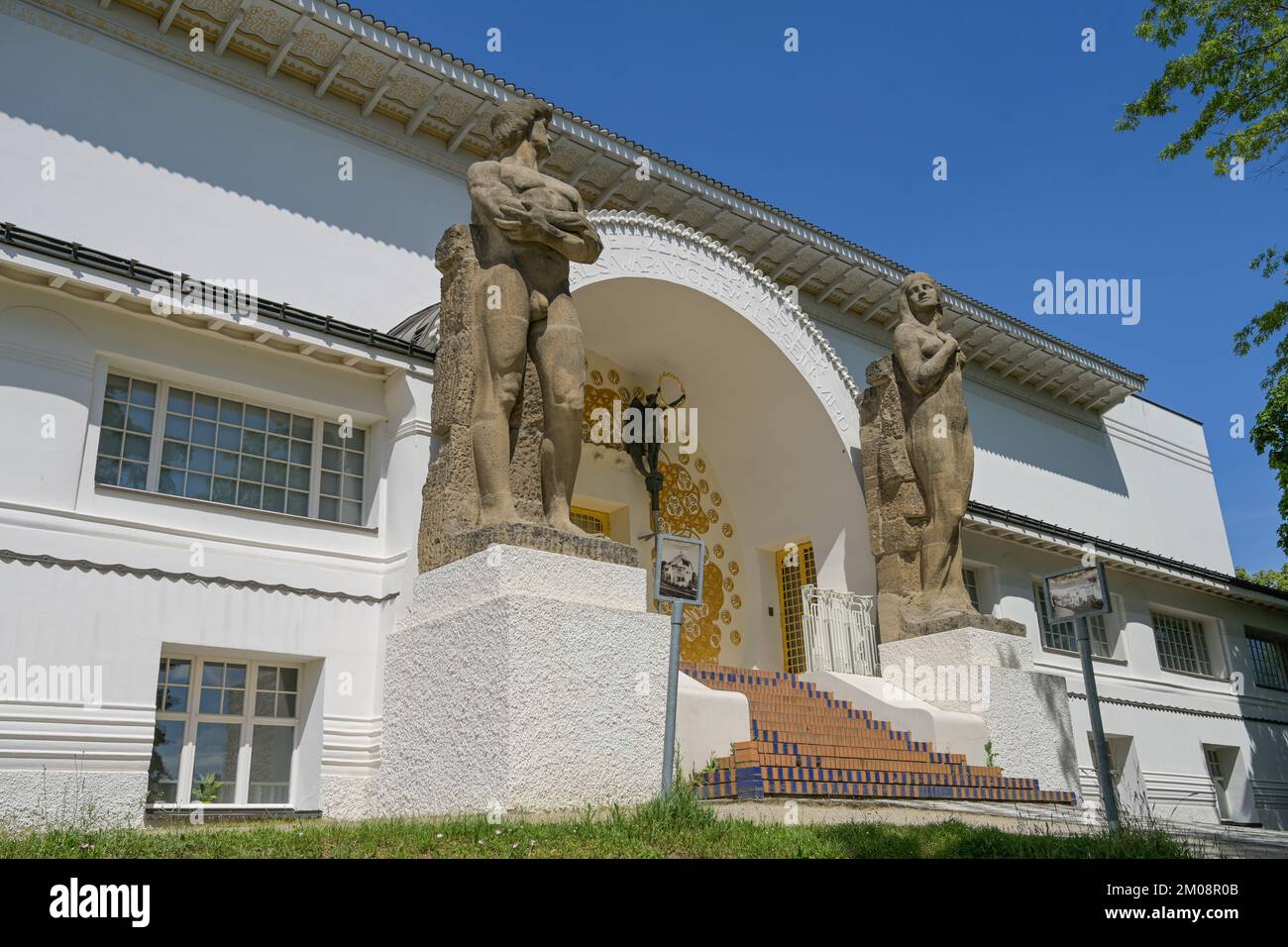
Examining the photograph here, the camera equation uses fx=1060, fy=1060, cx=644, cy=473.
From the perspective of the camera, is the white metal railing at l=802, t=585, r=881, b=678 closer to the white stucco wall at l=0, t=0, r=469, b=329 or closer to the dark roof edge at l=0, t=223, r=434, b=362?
the dark roof edge at l=0, t=223, r=434, b=362

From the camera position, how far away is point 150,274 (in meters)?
9.18

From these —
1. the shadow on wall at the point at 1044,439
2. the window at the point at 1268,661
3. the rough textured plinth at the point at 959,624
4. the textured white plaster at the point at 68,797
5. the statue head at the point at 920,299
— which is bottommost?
the textured white plaster at the point at 68,797

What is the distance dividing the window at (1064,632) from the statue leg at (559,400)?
1071cm

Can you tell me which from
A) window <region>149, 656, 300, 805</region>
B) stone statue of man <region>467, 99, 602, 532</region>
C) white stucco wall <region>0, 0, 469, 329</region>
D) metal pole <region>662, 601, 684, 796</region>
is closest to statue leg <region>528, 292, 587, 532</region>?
stone statue of man <region>467, 99, 602, 532</region>

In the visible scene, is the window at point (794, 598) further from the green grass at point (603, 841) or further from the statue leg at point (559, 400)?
the green grass at point (603, 841)

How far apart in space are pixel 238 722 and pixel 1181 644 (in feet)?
54.2

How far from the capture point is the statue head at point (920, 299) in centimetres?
1272

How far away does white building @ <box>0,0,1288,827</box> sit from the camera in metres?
8.74

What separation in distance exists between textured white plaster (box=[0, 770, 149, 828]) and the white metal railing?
7.24 metres

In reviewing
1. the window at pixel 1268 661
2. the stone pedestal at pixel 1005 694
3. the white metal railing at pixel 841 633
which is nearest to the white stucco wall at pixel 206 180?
the white metal railing at pixel 841 633

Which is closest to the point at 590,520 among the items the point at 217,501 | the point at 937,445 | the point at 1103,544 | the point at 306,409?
the point at 937,445
